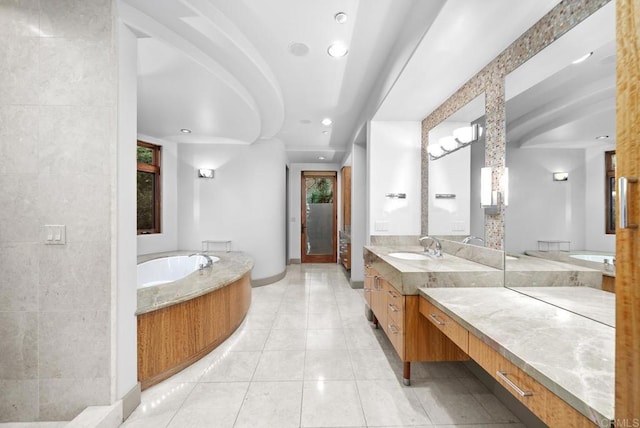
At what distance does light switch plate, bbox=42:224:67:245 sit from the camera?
141 centimetres

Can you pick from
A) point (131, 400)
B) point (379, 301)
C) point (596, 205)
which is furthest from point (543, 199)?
point (131, 400)

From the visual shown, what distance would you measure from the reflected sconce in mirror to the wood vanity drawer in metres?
0.86

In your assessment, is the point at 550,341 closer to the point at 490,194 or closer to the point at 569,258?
the point at 569,258

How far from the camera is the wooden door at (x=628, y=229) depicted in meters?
0.53

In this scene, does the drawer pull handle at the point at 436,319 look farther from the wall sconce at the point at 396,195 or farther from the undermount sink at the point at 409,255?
the wall sconce at the point at 396,195

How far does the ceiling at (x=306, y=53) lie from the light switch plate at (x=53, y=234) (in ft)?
4.18

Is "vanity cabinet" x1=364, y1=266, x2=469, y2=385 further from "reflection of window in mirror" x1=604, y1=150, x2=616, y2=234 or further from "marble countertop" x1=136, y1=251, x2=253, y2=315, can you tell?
"marble countertop" x1=136, y1=251, x2=253, y2=315

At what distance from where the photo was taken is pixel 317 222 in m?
6.52

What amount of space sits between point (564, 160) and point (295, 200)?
5.43 meters

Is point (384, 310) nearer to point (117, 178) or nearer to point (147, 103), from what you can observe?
point (117, 178)

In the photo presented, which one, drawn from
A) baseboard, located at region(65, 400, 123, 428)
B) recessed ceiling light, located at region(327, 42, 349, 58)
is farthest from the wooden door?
baseboard, located at region(65, 400, 123, 428)

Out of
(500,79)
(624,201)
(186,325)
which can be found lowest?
(186,325)

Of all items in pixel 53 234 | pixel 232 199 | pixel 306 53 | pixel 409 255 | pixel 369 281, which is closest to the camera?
pixel 53 234

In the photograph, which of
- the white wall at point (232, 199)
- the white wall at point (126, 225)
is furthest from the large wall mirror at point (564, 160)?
the white wall at point (232, 199)
